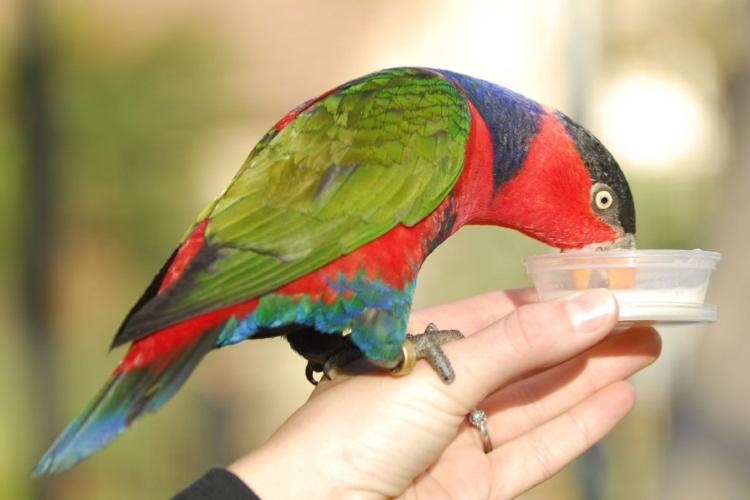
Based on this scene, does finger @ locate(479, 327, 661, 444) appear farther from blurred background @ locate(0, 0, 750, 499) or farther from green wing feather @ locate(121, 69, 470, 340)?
blurred background @ locate(0, 0, 750, 499)

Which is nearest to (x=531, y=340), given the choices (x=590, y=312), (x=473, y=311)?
(x=590, y=312)

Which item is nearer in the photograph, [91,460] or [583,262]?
[583,262]

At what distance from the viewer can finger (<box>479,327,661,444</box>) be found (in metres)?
1.86

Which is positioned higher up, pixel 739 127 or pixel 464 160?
pixel 464 160

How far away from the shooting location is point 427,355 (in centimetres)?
151

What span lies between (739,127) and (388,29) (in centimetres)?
210

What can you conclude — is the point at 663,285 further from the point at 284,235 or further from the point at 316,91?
the point at 316,91

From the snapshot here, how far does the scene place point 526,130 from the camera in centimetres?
187

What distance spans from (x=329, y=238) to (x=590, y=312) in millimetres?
489

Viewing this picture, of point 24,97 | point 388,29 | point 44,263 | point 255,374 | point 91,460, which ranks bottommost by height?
point 91,460

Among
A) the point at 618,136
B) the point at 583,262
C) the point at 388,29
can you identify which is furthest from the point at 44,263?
the point at 583,262

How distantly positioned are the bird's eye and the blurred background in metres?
2.54

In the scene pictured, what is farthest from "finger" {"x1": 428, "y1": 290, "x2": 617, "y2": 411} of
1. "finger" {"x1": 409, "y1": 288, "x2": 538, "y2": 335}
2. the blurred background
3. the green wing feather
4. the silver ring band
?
the blurred background

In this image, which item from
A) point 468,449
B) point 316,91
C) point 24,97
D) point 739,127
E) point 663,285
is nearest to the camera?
point 663,285
